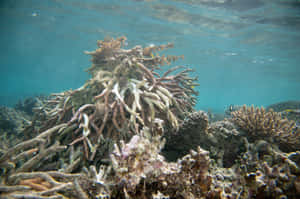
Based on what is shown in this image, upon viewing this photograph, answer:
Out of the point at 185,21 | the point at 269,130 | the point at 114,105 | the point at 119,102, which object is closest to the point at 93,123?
the point at 114,105

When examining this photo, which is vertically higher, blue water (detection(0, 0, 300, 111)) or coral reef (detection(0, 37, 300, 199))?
blue water (detection(0, 0, 300, 111))

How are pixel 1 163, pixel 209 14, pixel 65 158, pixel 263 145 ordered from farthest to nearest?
pixel 209 14, pixel 263 145, pixel 65 158, pixel 1 163

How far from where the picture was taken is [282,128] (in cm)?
371

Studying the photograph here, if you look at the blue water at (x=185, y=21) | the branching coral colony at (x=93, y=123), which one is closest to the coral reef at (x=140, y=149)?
the branching coral colony at (x=93, y=123)

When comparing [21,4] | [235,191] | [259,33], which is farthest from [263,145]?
[21,4]

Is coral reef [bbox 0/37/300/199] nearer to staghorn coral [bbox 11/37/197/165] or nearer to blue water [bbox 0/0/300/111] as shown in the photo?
staghorn coral [bbox 11/37/197/165]

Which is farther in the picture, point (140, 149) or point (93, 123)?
point (93, 123)

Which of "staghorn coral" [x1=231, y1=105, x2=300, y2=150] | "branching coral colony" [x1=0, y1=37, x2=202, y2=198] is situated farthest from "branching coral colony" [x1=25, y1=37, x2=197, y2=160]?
"staghorn coral" [x1=231, y1=105, x2=300, y2=150]

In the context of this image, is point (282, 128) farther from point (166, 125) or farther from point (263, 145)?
point (166, 125)

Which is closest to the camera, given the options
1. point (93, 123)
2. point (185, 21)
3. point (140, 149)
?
point (140, 149)

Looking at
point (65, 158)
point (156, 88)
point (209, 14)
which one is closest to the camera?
point (65, 158)

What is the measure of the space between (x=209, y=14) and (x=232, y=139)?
17.2 metres

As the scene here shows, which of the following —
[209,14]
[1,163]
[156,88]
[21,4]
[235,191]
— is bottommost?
[235,191]

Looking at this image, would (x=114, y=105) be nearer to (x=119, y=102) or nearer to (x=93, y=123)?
(x=119, y=102)
